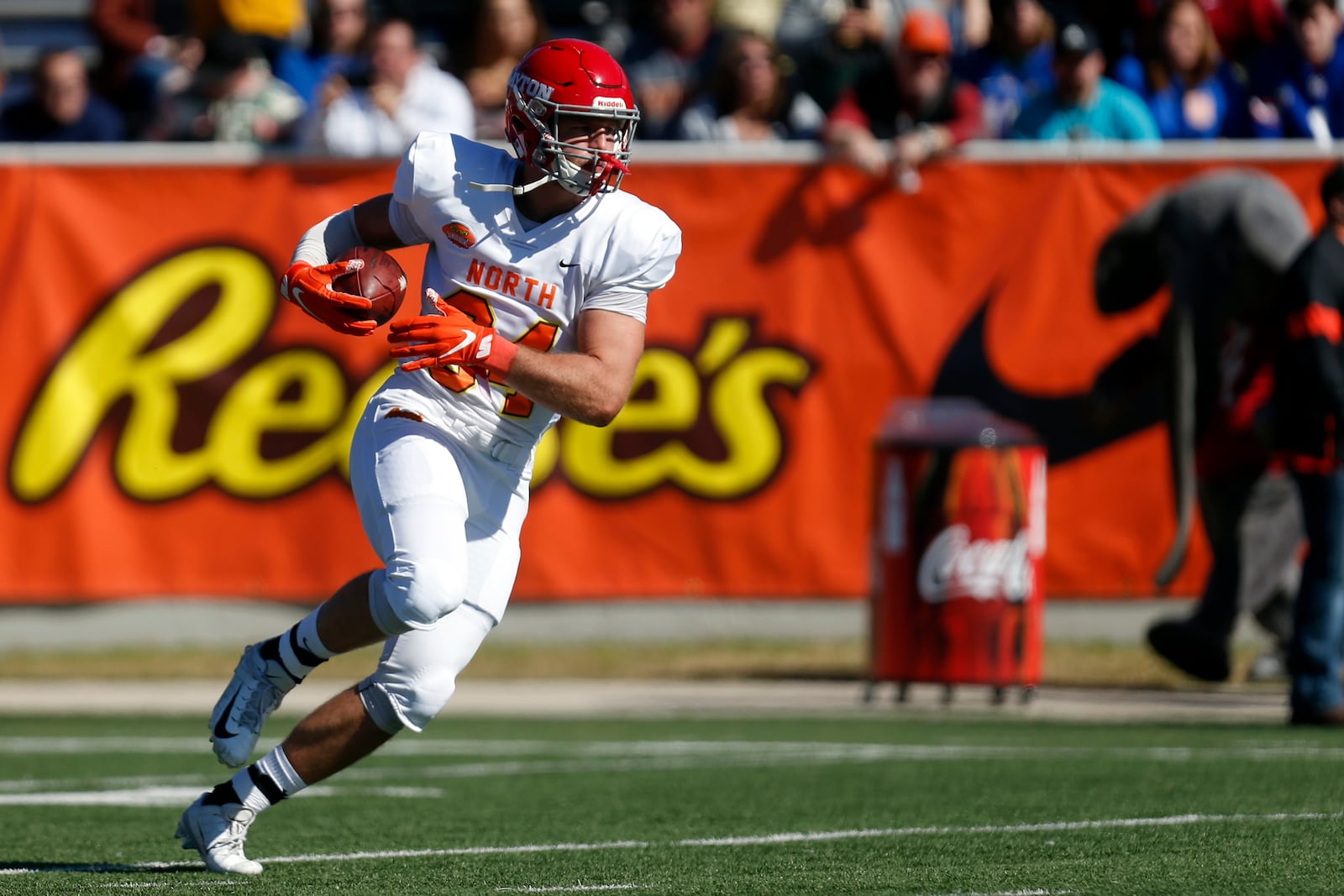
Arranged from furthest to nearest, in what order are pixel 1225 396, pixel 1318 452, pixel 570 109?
pixel 1225 396
pixel 1318 452
pixel 570 109

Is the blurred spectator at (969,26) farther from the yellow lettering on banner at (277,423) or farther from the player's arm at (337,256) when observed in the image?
the player's arm at (337,256)

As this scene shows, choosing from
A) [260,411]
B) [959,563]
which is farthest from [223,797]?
[260,411]

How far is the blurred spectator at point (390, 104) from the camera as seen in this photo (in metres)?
11.1

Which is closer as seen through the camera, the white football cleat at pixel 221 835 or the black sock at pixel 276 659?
the white football cleat at pixel 221 835

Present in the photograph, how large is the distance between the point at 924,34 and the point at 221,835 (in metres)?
7.44

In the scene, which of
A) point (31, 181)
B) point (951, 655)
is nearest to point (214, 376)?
point (31, 181)

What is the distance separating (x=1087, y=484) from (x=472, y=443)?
6136mm

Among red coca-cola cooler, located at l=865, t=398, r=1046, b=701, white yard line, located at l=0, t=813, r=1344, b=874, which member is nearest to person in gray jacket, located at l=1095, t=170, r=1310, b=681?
red coca-cola cooler, located at l=865, t=398, r=1046, b=701

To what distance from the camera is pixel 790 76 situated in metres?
12.5

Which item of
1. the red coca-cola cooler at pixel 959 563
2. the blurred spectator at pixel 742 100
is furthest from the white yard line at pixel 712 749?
the blurred spectator at pixel 742 100

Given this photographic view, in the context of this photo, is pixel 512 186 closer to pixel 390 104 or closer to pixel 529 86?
pixel 529 86

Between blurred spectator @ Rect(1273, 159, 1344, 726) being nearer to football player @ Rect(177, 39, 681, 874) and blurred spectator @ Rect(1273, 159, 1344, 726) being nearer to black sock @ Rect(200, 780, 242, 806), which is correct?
football player @ Rect(177, 39, 681, 874)

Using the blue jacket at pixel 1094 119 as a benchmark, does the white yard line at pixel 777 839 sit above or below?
below

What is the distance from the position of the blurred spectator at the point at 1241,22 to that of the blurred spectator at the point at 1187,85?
0.65 m
